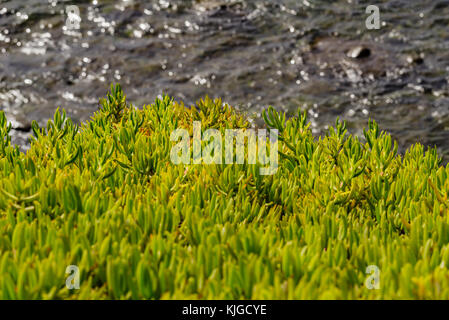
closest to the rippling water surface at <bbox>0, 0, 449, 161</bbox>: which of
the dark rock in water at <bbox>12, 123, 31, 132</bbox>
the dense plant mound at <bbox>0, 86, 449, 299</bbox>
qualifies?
the dark rock in water at <bbox>12, 123, 31, 132</bbox>

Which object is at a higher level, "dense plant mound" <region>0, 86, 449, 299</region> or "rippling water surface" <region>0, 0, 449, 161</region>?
"rippling water surface" <region>0, 0, 449, 161</region>

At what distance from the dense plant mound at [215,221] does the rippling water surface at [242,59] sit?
3119 mm

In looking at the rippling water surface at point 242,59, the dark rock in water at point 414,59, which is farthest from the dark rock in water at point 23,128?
the dark rock in water at point 414,59

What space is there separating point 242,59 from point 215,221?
18.1 feet

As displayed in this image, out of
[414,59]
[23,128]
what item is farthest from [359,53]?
[23,128]

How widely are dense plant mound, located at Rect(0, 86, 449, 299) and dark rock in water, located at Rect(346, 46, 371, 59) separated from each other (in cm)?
431

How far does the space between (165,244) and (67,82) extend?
5.72 meters

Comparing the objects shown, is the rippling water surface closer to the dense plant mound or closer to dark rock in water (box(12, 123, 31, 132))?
dark rock in water (box(12, 123, 31, 132))

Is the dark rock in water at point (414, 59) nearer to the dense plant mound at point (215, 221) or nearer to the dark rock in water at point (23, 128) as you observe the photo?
the dense plant mound at point (215, 221)

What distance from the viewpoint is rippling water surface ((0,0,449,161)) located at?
290 inches

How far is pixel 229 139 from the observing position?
13.3 feet

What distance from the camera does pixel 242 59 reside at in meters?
8.35
